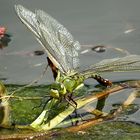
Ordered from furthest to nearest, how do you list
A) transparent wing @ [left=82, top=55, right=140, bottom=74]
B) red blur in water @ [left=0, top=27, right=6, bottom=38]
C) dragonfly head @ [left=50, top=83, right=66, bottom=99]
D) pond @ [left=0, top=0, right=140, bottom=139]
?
1. red blur in water @ [left=0, top=27, right=6, bottom=38]
2. pond @ [left=0, top=0, right=140, bottom=139]
3. transparent wing @ [left=82, top=55, right=140, bottom=74]
4. dragonfly head @ [left=50, top=83, right=66, bottom=99]

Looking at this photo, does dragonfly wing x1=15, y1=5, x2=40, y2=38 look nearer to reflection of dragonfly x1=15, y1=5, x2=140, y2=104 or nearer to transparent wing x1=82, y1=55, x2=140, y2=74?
reflection of dragonfly x1=15, y1=5, x2=140, y2=104

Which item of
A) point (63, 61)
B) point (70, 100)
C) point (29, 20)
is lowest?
point (70, 100)

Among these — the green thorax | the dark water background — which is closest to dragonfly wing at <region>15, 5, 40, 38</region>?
the green thorax

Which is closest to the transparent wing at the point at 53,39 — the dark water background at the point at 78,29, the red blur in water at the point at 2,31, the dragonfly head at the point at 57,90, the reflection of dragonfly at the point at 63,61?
the reflection of dragonfly at the point at 63,61

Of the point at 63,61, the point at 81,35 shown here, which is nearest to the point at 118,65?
the point at 63,61

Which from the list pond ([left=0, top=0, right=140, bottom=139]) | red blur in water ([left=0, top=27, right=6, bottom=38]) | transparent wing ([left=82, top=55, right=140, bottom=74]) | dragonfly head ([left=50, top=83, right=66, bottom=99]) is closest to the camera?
dragonfly head ([left=50, top=83, right=66, bottom=99])

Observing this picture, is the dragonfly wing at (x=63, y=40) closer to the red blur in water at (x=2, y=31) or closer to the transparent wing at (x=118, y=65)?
the transparent wing at (x=118, y=65)

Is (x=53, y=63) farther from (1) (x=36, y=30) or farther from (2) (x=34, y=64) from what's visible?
(2) (x=34, y=64)

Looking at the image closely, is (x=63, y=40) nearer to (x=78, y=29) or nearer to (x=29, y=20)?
(x=29, y=20)
